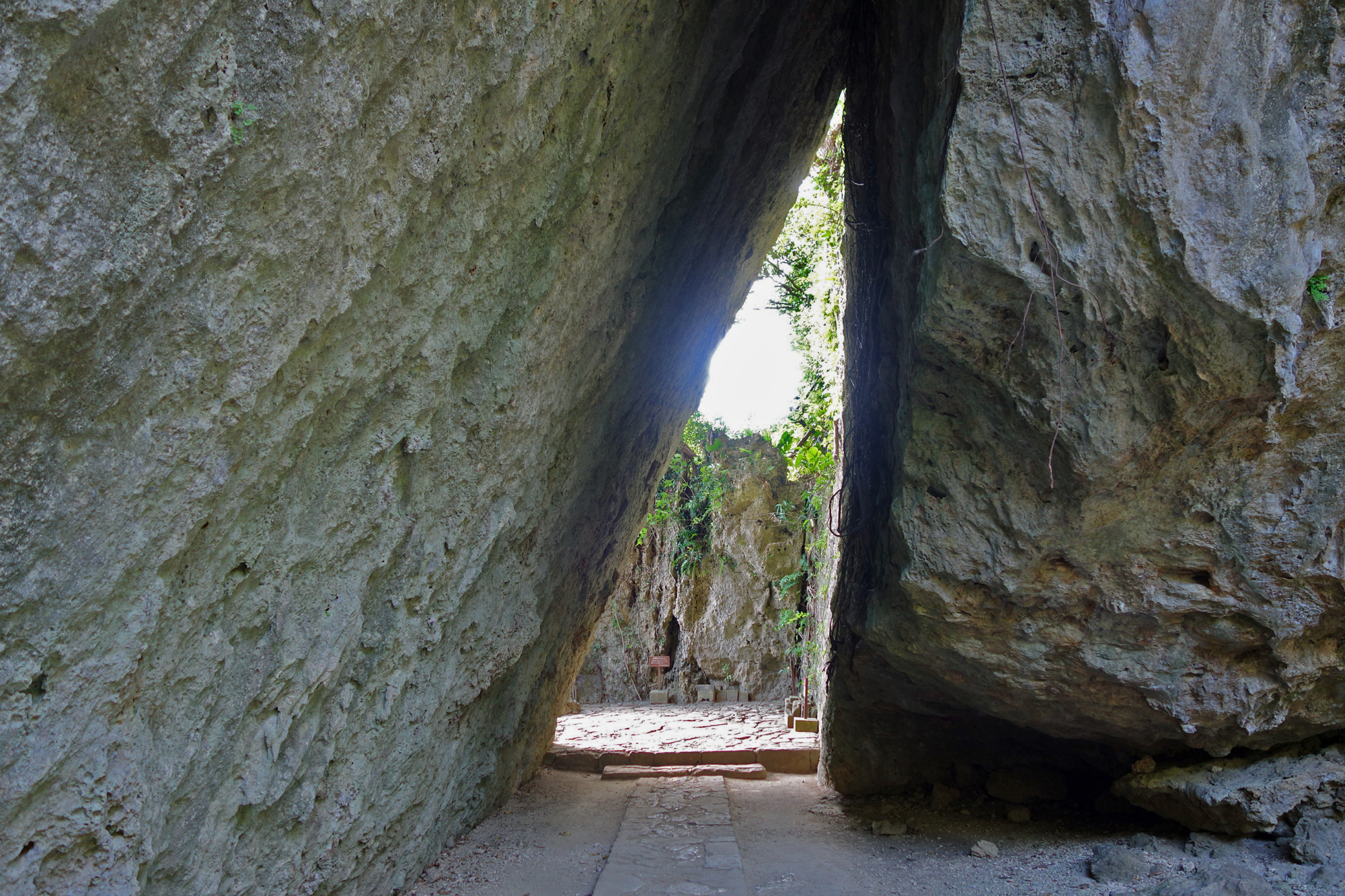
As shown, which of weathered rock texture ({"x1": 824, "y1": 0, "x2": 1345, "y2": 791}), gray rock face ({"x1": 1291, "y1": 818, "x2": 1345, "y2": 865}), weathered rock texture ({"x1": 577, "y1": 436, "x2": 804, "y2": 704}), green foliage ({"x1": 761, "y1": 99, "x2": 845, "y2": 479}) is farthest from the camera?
weathered rock texture ({"x1": 577, "y1": 436, "x2": 804, "y2": 704})

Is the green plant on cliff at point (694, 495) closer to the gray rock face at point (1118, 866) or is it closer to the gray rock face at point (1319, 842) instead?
the gray rock face at point (1118, 866)

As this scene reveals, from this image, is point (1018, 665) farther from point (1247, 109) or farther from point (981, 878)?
point (1247, 109)

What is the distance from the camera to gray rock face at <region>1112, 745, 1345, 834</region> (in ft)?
11.9

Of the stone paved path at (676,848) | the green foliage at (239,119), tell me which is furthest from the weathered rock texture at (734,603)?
the green foliage at (239,119)

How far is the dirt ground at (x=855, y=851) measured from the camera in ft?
12.2

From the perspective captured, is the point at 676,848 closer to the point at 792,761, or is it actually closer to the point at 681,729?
the point at 792,761

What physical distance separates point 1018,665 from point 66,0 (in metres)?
4.45

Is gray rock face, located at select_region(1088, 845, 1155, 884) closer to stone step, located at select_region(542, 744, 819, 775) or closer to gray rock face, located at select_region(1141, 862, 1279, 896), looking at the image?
gray rock face, located at select_region(1141, 862, 1279, 896)

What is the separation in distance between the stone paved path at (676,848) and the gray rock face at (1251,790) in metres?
2.29

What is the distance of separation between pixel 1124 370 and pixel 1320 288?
2.60 feet

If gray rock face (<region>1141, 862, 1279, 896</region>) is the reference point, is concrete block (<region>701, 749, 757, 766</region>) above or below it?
below

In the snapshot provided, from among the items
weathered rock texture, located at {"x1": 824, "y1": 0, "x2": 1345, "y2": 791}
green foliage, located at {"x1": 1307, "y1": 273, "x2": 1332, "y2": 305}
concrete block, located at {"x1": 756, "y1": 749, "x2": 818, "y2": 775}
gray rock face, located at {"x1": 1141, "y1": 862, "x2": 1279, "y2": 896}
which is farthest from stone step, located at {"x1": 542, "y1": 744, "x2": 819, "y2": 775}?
green foliage, located at {"x1": 1307, "y1": 273, "x2": 1332, "y2": 305}

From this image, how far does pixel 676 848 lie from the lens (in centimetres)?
475

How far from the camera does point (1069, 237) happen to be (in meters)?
3.22
